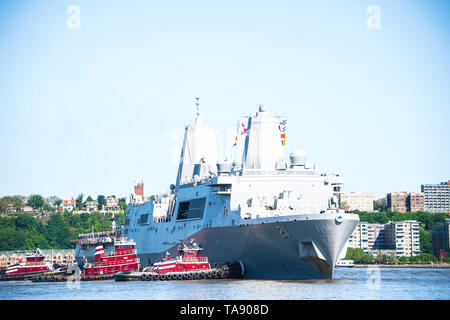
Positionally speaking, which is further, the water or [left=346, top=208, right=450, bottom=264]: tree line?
[left=346, top=208, right=450, bottom=264]: tree line

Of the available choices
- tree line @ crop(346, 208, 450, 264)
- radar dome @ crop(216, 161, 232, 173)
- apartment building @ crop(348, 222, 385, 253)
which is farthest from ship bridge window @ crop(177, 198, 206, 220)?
apartment building @ crop(348, 222, 385, 253)

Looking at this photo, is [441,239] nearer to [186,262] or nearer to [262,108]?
[262,108]

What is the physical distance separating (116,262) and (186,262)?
13605 mm

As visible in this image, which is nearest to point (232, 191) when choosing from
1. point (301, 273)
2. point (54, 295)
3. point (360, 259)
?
point (301, 273)

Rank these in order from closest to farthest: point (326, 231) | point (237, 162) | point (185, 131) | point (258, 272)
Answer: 1. point (326, 231)
2. point (258, 272)
3. point (237, 162)
4. point (185, 131)

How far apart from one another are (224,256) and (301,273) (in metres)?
9.31

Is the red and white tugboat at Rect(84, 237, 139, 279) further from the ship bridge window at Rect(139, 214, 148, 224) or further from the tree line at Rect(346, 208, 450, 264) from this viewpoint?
the tree line at Rect(346, 208, 450, 264)

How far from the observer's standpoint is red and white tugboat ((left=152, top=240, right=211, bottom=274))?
69188mm

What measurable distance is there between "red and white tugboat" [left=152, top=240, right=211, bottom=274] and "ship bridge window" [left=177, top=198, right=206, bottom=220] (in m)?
2.94

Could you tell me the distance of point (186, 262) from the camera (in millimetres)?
69500

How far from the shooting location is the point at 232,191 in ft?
222

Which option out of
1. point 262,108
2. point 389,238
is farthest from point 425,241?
point 262,108

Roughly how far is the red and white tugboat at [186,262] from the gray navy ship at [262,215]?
0.95 m
